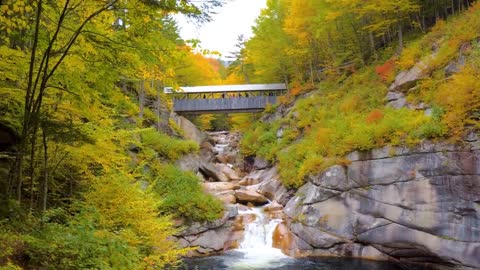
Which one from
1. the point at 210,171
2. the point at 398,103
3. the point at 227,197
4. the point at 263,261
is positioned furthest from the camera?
the point at 210,171

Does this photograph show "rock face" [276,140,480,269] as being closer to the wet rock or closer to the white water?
the white water

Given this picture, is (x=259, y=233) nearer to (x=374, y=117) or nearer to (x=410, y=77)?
(x=374, y=117)

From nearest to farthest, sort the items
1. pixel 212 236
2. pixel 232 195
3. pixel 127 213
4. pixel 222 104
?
pixel 127 213, pixel 212 236, pixel 232 195, pixel 222 104

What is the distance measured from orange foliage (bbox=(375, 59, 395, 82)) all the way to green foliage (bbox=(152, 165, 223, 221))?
408 inches

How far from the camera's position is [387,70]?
18641 mm

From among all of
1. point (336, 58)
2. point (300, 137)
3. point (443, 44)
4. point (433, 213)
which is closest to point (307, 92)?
point (336, 58)

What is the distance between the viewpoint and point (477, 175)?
36.3 feet

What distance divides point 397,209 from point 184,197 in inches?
322

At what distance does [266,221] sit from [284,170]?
3.32 meters

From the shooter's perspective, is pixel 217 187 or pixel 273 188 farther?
pixel 217 187

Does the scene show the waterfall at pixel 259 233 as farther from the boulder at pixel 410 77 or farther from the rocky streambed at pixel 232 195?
the boulder at pixel 410 77

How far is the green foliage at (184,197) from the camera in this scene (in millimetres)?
14789

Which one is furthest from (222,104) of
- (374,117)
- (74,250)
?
(74,250)

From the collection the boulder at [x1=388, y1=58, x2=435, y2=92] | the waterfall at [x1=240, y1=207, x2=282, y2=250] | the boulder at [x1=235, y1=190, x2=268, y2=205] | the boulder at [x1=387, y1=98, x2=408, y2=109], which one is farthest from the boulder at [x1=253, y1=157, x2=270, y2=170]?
the boulder at [x1=388, y1=58, x2=435, y2=92]
